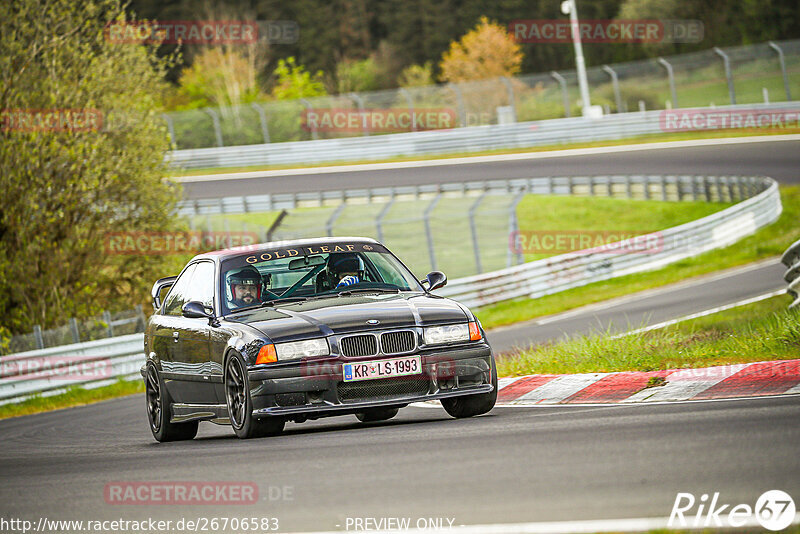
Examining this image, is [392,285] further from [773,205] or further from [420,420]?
[773,205]

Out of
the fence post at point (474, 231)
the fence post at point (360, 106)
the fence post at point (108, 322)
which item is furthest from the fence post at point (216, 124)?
the fence post at point (108, 322)

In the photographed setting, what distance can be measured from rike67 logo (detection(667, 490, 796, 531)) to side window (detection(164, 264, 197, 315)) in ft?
21.3

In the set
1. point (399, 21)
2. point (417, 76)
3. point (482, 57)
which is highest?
point (399, 21)

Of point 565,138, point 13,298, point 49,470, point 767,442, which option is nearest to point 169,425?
point 49,470

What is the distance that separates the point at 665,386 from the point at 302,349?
2.76m

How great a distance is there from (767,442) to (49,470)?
5102mm

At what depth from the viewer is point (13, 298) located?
23109 mm

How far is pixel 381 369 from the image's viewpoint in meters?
8.59

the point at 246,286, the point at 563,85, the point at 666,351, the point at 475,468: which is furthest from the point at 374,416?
the point at 563,85

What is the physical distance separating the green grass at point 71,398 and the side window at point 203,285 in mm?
8853

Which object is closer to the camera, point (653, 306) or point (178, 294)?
point (178, 294)

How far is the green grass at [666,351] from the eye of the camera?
31.6 ft

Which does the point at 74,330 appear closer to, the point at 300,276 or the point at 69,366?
the point at 69,366

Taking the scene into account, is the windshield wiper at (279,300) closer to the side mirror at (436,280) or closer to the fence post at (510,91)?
the side mirror at (436,280)
